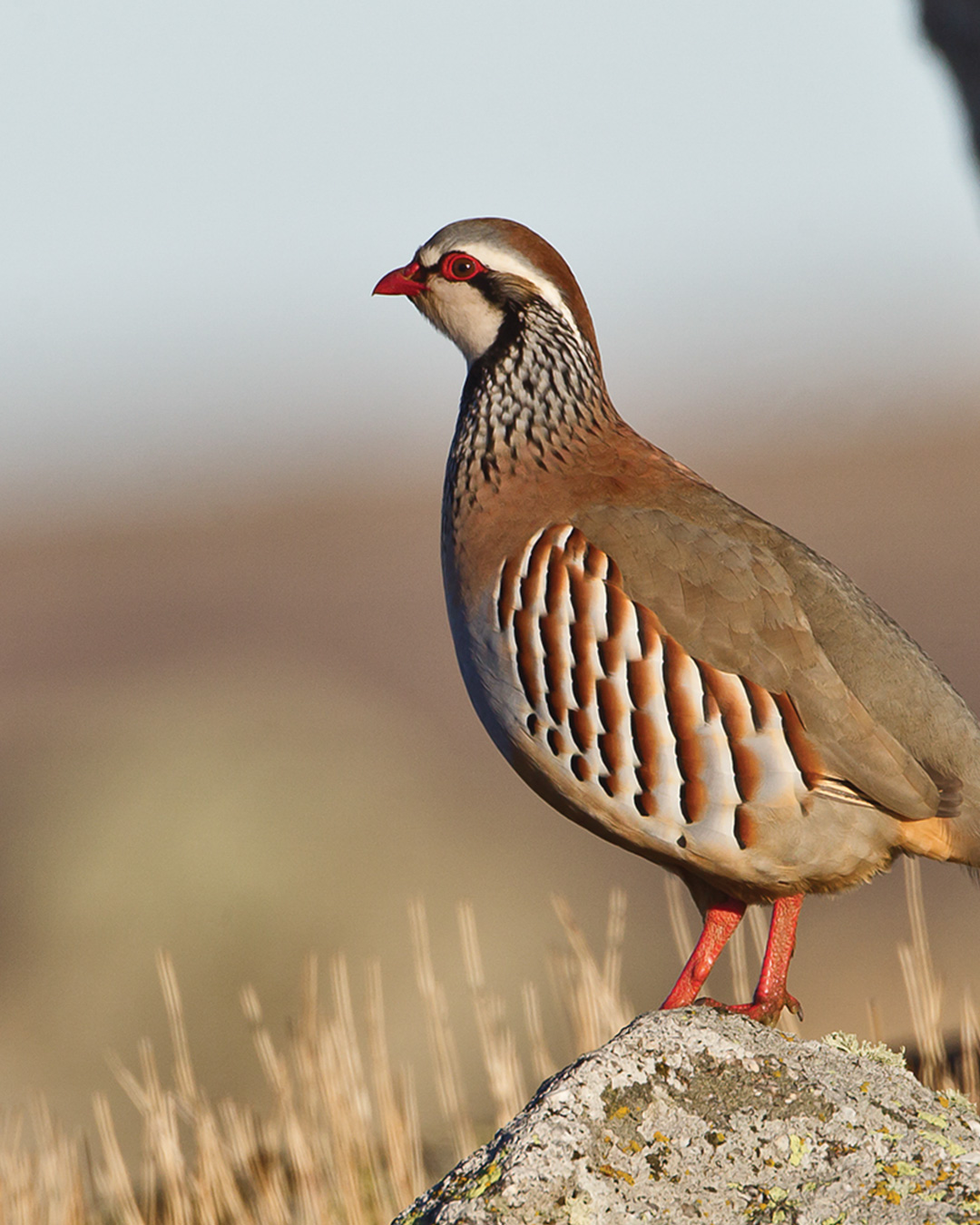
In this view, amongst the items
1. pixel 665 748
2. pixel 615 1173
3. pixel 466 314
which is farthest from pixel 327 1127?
pixel 615 1173

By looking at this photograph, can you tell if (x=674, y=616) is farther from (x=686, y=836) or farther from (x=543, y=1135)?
(x=543, y=1135)

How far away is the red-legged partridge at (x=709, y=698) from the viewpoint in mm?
4160

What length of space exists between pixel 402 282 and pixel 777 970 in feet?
7.81

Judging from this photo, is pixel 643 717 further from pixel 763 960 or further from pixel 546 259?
pixel 546 259

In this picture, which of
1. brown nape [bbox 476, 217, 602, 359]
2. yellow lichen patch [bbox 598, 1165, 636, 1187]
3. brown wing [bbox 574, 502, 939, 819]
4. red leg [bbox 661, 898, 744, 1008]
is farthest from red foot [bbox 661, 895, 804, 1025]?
brown nape [bbox 476, 217, 602, 359]

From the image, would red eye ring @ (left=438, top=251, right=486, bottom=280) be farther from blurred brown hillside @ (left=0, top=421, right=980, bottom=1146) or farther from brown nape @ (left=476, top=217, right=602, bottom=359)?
blurred brown hillside @ (left=0, top=421, right=980, bottom=1146)

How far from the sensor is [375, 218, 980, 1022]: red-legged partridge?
4160 mm

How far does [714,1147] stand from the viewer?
2.99 meters

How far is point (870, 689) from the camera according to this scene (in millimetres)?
4281

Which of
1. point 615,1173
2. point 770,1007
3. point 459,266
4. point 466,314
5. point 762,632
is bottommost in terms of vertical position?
point 770,1007

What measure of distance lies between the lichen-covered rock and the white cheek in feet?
8.04

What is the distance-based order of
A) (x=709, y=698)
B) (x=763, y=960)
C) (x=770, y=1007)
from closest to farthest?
(x=770, y=1007) → (x=709, y=698) → (x=763, y=960)

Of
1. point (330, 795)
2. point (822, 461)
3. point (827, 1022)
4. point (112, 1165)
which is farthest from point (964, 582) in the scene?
point (822, 461)

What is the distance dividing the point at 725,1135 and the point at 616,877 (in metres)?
11.7
